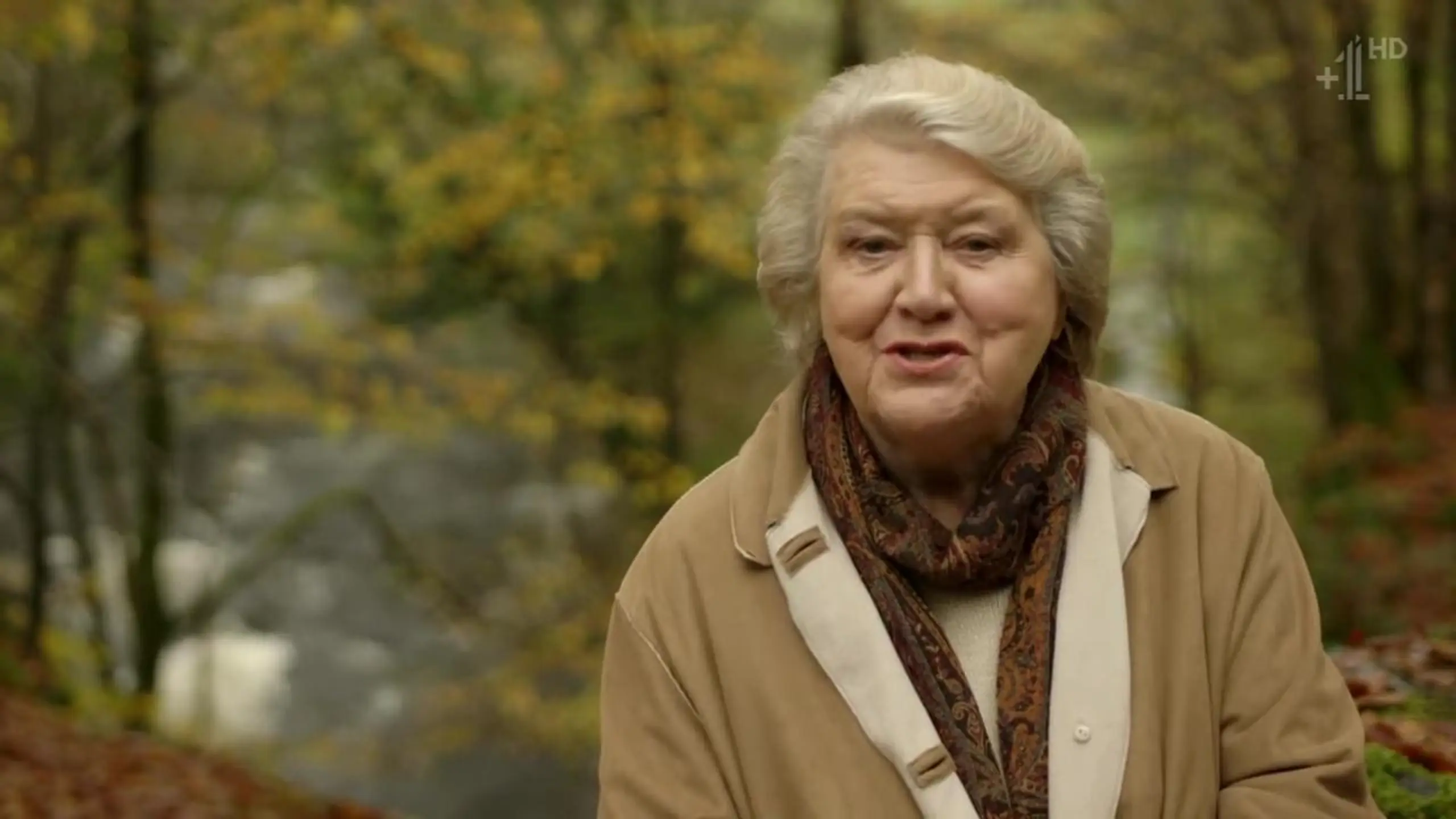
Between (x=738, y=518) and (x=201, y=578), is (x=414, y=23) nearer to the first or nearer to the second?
(x=201, y=578)

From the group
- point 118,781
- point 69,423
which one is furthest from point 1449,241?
point 118,781

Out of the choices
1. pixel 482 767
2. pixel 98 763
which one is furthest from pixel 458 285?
pixel 98 763

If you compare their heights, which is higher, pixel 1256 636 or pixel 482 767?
pixel 1256 636

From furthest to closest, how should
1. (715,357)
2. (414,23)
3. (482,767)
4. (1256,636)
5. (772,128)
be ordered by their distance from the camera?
(715,357) → (482,767) → (772,128) → (414,23) → (1256,636)

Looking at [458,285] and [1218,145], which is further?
[1218,145]

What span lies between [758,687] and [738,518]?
25 cm

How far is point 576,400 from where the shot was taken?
10.8 m

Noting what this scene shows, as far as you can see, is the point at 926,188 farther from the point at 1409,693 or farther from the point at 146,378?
the point at 146,378

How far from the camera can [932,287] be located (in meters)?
2.44

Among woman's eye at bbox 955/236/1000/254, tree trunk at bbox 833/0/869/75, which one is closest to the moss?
woman's eye at bbox 955/236/1000/254

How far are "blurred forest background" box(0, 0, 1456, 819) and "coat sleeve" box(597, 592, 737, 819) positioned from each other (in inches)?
215

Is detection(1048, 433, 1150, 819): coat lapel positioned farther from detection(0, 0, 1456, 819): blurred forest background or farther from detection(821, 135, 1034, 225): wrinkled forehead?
detection(0, 0, 1456, 819): blurred forest background

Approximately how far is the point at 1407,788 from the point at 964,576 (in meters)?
1.24

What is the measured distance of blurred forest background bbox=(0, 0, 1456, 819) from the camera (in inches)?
390
